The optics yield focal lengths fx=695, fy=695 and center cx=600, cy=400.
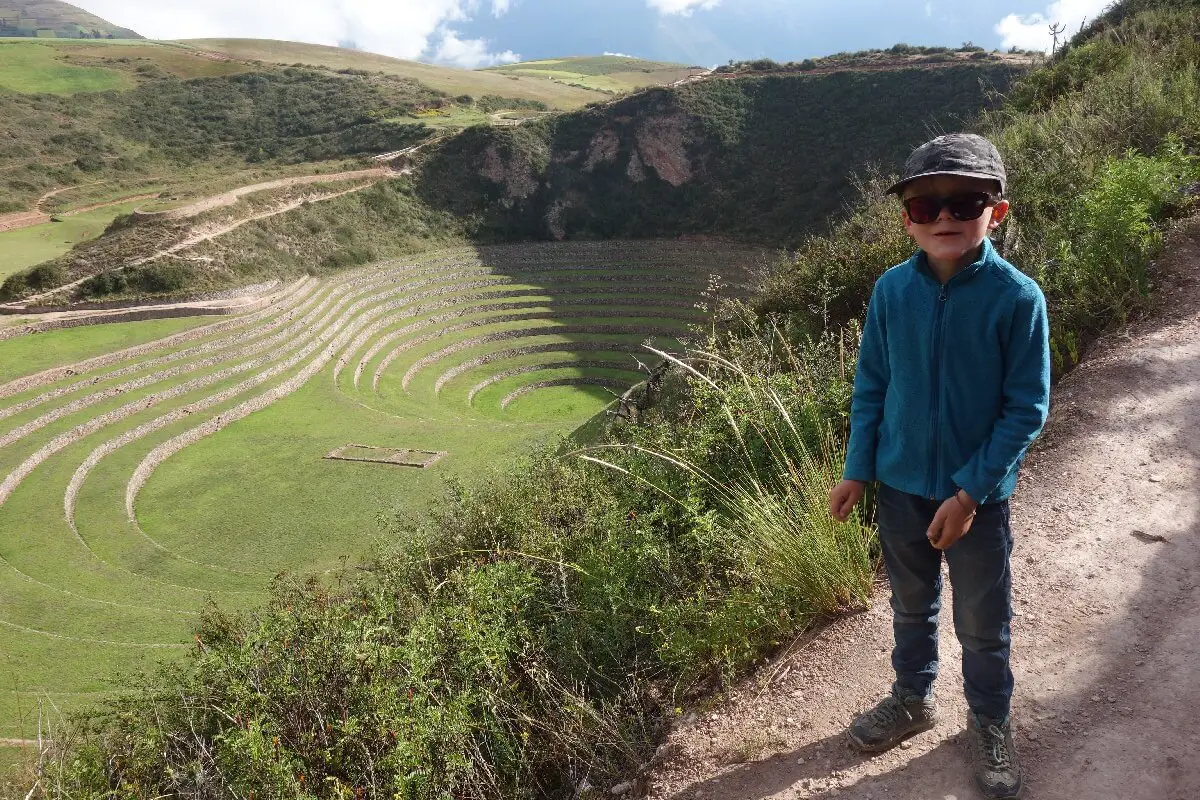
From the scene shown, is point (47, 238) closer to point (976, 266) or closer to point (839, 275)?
point (839, 275)

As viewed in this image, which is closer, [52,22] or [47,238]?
[47,238]

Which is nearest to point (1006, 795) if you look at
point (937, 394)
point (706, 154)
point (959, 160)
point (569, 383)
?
point (937, 394)

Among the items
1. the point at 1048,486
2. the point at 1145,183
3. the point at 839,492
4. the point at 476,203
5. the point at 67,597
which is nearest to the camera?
the point at 839,492

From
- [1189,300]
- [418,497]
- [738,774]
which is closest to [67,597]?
→ [418,497]

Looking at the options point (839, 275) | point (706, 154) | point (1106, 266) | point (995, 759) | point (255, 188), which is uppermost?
point (706, 154)

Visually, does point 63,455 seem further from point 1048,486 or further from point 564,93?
point 564,93

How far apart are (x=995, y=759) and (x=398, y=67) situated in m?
82.4

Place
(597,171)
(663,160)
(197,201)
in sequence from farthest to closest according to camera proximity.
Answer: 1. (663,160)
2. (597,171)
3. (197,201)

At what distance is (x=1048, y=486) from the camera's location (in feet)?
12.2

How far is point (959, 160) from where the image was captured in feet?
6.78

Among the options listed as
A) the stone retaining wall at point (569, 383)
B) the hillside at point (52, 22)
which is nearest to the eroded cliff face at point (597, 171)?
the stone retaining wall at point (569, 383)

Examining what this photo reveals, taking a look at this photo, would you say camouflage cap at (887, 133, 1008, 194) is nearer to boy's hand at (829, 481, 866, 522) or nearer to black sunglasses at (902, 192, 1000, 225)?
black sunglasses at (902, 192, 1000, 225)

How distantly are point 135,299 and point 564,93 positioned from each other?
5649cm

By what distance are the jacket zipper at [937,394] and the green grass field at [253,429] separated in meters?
8.64
